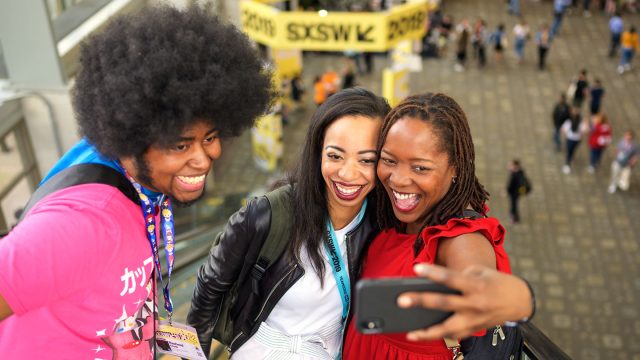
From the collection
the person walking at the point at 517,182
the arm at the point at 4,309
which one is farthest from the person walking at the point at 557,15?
the arm at the point at 4,309

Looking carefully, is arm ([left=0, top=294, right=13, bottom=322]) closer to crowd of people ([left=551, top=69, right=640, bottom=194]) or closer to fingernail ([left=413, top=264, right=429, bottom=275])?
fingernail ([left=413, top=264, right=429, bottom=275])

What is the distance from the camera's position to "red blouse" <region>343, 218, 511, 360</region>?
230 centimetres

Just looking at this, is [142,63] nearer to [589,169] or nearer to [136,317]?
[136,317]

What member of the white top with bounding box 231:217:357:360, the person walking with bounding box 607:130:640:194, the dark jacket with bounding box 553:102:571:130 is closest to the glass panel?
the white top with bounding box 231:217:357:360

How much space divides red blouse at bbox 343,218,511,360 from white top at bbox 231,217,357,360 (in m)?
0.13

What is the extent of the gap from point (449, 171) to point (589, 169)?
10.9 m

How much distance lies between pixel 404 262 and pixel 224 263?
2.70ft

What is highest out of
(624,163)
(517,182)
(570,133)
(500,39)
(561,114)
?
Answer: (500,39)

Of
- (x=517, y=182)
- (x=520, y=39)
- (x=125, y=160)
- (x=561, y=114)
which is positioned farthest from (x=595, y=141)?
(x=125, y=160)

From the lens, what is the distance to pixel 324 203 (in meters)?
2.88

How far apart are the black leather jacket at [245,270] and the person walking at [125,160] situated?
0.35 meters

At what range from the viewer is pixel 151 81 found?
7.09ft

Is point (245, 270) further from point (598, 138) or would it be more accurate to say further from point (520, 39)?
point (520, 39)

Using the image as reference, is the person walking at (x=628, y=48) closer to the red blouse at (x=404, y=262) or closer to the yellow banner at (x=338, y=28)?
the yellow banner at (x=338, y=28)
